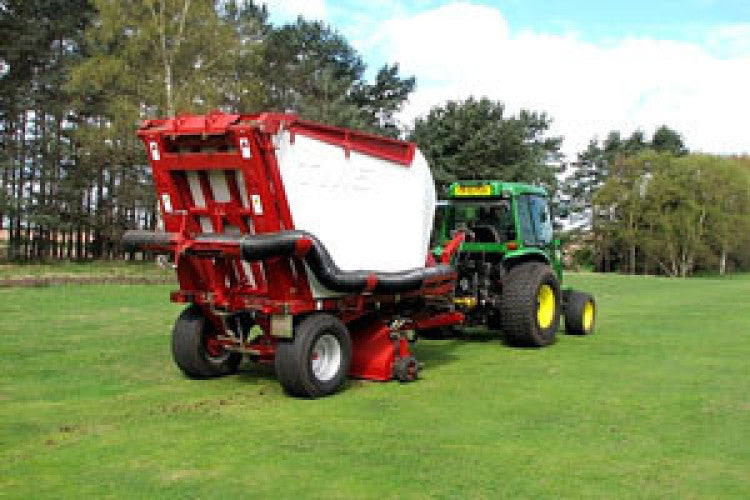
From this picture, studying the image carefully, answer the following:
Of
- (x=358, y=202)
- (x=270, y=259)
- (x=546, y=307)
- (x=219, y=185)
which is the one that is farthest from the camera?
(x=546, y=307)

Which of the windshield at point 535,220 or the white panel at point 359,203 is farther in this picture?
the windshield at point 535,220

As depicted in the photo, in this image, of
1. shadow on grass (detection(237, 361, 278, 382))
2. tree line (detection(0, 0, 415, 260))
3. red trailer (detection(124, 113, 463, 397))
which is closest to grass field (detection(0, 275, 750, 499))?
shadow on grass (detection(237, 361, 278, 382))

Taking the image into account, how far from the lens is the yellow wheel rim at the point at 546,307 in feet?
40.8

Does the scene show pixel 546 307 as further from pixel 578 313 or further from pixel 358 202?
pixel 358 202

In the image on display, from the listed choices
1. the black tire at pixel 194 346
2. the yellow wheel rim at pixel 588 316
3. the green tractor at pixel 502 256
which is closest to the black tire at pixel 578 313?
the yellow wheel rim at pixel 588 316

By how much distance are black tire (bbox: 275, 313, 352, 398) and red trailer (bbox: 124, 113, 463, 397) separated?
13 mm

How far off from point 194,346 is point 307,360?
5.84ft

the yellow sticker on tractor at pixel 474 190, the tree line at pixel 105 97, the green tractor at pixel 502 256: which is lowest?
the green tractor at pixel 502 256

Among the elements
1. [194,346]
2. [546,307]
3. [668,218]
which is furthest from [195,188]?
[668,218]

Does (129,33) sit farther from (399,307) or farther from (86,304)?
(399,307)

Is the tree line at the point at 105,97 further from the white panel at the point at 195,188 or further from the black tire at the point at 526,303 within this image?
the white panel at the point at 195,188

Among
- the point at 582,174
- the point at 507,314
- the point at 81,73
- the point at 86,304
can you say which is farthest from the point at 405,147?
the point at 582,174

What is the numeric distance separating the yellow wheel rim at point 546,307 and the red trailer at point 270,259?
339 centimetres

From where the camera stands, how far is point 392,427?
689cm
